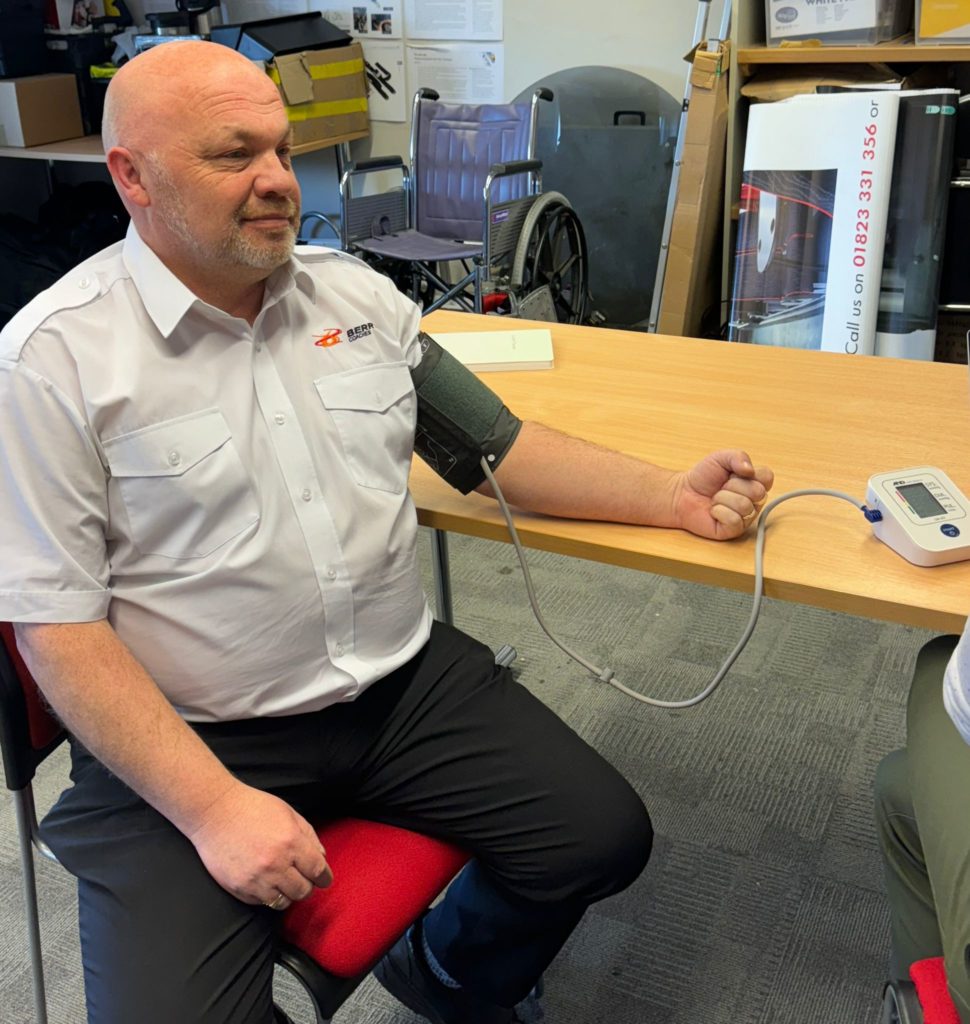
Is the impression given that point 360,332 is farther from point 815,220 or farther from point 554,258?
point 554,258

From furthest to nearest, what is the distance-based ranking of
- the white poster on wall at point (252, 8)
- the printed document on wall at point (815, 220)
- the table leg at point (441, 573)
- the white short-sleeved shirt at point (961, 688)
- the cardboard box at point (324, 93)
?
A: the white poster on wall at point (252, 8) → the cardboard box at point (324, 93) → the printed document on wall at point (815, 220) → the table leg at point (441, 573) → the white short-sleeved shirt at point (961, 688)

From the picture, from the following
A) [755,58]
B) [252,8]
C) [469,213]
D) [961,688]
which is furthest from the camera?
[252,8]

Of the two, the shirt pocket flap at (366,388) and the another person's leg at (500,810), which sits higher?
the shirt pocket flap at (366,388)

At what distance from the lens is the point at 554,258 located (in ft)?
11.2

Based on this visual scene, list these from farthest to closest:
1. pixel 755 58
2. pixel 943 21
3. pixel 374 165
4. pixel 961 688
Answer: pixel 374 165 → pixel 755 58 → pixel 943 21 → pixel 961 688

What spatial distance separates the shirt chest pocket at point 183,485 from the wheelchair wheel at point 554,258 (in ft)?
6.73

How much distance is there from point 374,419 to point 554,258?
2.32m

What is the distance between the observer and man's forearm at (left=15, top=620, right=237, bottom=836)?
1026 millimetres

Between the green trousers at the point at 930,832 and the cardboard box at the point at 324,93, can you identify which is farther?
the cardboard box at the point at 324,93

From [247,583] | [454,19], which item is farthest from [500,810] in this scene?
[454,19]

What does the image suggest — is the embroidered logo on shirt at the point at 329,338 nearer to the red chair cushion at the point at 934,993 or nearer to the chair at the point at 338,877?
the chair at the point at 338,877

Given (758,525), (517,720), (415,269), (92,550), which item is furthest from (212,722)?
(415,269)

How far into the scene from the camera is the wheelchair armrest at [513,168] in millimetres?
3246

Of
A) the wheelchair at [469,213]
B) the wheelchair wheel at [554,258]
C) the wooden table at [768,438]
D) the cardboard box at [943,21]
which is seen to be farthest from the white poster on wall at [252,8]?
the wooden table at [768,438]
